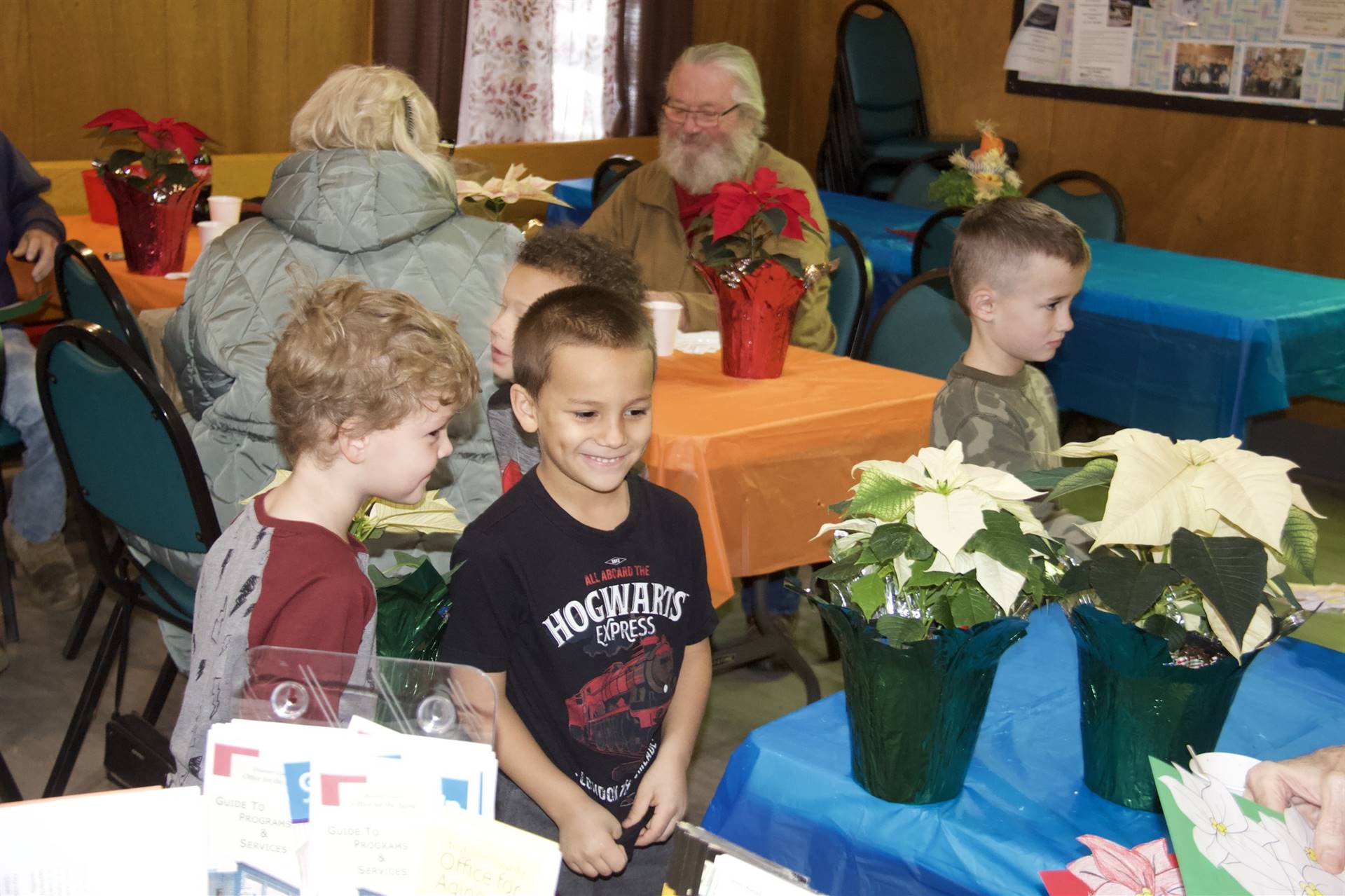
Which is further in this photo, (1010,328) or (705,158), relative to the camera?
(705,158)

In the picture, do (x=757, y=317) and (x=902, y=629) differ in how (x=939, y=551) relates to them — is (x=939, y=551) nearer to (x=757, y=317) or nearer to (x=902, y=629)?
(x=902, y=629)

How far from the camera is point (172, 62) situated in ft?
17.1

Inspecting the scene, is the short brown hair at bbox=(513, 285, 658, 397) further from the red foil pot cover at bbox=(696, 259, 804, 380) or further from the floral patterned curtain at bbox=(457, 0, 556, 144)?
the floral patterned curtain at bbox=(457, 0, 556, 144)

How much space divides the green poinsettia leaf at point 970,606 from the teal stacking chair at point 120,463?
1.35 m

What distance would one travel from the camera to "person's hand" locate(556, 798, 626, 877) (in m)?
1.35

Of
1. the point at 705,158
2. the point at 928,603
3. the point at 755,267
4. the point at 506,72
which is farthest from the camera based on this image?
the point at 506,72

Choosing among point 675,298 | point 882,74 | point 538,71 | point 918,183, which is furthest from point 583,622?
point 882,74

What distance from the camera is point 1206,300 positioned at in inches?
145

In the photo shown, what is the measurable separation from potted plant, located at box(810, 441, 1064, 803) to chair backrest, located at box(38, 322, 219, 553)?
126cm

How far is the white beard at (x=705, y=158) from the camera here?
3.38 meters

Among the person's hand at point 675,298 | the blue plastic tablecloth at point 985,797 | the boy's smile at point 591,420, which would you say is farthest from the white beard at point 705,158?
the blue plastic tablecloth at point 985,797

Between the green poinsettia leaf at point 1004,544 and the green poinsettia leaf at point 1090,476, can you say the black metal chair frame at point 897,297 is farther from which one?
the green poinsettia leaf at point 1004,544

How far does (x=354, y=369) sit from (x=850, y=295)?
2.04m

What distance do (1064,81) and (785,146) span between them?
6.28 feet
